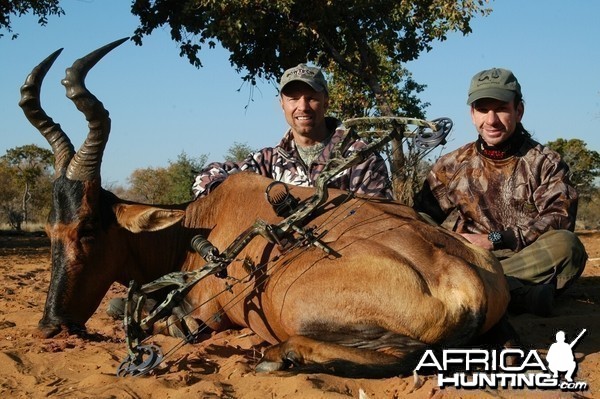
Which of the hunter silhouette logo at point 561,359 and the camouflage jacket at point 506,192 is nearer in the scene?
the hunter silhouette logo at point 561,359

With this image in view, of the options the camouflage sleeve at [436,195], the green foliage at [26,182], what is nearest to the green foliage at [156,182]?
the green foliage at [26,182]

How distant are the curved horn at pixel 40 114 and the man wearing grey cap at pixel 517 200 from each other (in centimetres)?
320

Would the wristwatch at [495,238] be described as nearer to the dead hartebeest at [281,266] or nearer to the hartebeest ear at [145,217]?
the dead hartebeest at [281,266]

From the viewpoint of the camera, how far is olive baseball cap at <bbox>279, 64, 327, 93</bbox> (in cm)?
585

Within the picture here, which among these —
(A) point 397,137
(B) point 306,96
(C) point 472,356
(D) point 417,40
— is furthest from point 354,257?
(D) point 417,40

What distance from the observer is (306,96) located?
19.6ft

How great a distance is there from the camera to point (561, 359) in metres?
3.93

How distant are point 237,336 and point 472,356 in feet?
5.50

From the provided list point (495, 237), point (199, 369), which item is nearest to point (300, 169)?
point (495, 237)

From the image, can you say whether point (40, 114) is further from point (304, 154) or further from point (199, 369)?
point (199, 369)

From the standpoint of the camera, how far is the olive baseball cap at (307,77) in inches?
230

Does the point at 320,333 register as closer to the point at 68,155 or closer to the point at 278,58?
the point at 68,155

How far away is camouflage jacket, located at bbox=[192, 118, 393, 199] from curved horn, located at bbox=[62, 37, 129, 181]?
2.83 ft

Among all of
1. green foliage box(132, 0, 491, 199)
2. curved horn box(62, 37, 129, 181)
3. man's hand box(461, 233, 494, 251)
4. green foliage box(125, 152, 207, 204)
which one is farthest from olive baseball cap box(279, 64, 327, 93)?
green foliage box(125, 152, 207, 204)
